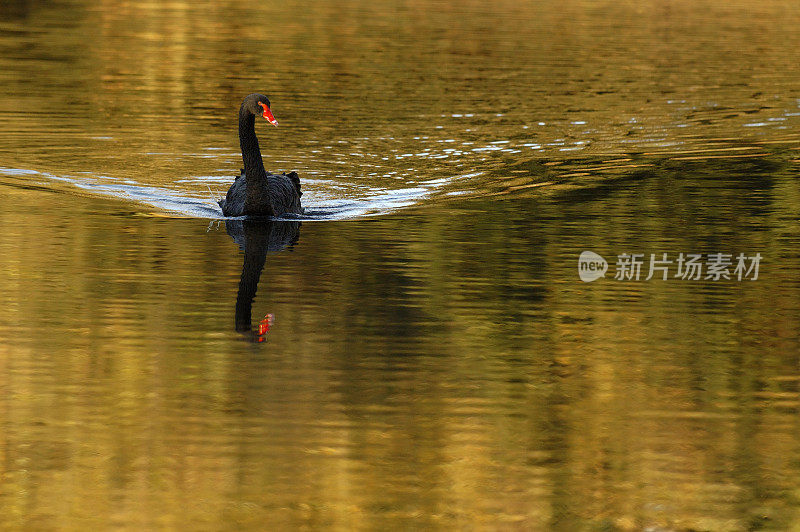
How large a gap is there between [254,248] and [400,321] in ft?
13.0

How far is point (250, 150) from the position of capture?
17.4 m

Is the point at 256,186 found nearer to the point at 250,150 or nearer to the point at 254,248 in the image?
the point at 250,150

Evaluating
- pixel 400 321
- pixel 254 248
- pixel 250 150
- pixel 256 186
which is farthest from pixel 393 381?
pixel 250 150

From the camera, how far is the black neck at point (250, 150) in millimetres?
17031

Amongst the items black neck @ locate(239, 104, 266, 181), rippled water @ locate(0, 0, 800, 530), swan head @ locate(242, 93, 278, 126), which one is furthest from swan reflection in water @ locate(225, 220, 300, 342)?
swan head @ locate(242, 93, 278, 126)

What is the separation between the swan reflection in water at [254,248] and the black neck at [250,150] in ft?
2.00

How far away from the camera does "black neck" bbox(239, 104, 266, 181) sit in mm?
17031

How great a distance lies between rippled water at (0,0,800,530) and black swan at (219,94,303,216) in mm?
470

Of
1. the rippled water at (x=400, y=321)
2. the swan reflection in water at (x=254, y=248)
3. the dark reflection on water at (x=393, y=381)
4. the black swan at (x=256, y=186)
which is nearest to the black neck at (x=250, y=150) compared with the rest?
the black swan at (x=256, y=186)

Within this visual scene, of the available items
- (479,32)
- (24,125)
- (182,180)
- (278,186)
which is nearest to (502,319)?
(278,186)

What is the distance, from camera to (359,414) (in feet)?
30.5

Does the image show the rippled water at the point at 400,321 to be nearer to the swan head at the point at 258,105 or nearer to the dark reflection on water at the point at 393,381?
the dark reflection on water at the point at 393,381

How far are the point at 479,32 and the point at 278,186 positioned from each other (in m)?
32.0

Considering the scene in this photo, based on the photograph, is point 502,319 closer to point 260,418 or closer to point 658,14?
point 260,418
